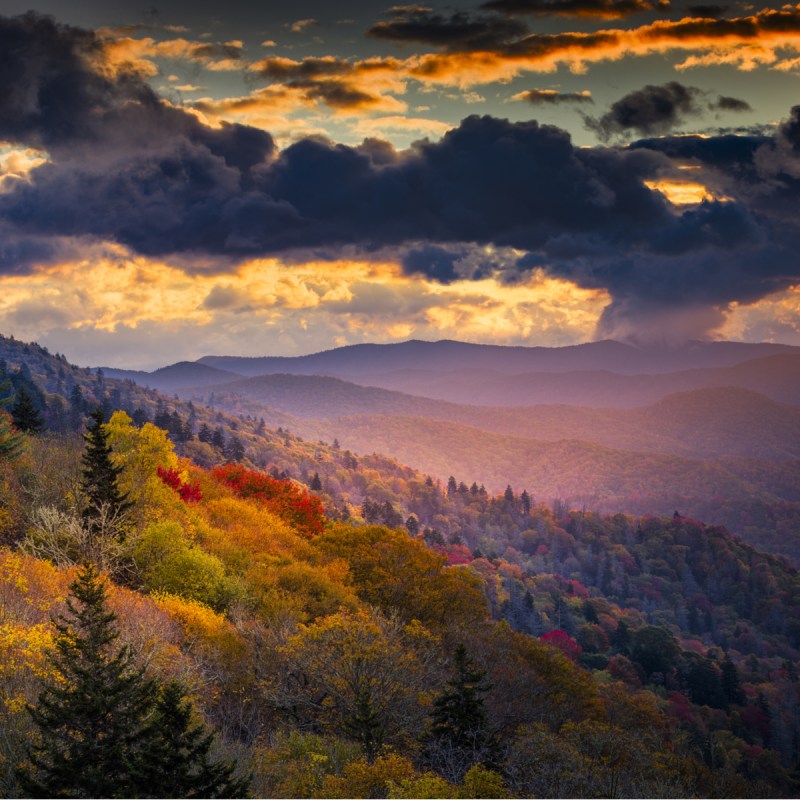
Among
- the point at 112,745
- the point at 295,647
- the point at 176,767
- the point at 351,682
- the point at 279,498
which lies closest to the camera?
the point at 176,767

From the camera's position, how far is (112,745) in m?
21.8

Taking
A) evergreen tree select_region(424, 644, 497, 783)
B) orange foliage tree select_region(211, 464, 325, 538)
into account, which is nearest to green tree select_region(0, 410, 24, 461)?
orange foliage tree select_region(211, 464, 325, 538)

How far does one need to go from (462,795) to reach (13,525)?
1488 inches

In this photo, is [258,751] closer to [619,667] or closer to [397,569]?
[397,569]

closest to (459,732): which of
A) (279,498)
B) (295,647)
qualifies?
(295,647)

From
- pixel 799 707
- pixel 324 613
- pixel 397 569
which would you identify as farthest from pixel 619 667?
pixel 324 613

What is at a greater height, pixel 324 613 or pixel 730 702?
pixel 324 613

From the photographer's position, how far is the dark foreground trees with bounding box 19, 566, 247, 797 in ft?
67.2

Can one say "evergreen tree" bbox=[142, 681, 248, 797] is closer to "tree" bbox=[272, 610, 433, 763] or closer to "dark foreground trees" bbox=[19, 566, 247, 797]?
"dark foreground trees" bbox=[19, 566, 247, 797]

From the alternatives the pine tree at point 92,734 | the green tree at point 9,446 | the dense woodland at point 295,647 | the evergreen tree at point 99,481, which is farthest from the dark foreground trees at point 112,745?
the green tree at point 9,446

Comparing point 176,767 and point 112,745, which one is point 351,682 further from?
point 176,767

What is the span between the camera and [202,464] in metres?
197

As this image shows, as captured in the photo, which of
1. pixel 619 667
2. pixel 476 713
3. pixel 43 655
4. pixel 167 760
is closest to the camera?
pixel 167 760

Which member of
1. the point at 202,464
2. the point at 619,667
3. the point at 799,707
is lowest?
the point at 799,707
